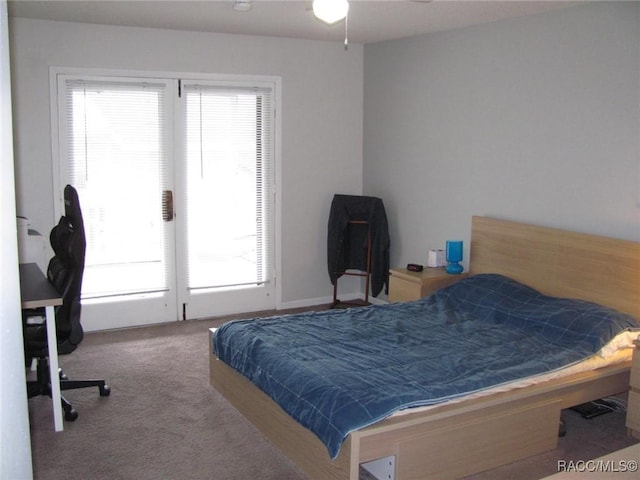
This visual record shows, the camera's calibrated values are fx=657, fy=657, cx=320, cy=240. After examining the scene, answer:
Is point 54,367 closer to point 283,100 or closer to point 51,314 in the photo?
point 51,314

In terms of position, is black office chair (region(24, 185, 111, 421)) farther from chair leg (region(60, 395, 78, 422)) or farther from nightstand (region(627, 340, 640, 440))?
nightstand (region(627, 340, 640, 440))

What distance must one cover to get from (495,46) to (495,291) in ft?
5.84

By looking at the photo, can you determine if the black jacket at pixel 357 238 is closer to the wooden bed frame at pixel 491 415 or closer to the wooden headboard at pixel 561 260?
the wooden headboard at pixel 561 260

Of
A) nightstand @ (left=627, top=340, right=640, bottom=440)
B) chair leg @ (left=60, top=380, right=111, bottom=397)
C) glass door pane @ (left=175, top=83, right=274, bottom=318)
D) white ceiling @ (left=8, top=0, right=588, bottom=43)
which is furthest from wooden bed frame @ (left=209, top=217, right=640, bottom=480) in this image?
glass door pane @ (left=175, top=83, right=274, bottom=318)

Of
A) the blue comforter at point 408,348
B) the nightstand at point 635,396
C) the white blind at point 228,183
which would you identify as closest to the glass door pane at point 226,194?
the white blind at point 228,183

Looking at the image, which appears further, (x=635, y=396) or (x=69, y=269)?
(x=69, y=269)

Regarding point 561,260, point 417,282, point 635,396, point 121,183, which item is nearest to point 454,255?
point 417,282

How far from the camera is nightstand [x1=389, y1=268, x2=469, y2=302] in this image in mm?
4770

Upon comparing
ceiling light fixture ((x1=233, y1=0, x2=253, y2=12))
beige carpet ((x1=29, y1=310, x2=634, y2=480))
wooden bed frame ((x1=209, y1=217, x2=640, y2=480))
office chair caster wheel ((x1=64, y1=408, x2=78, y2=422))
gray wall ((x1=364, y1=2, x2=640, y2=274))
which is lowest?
beige carpet ((x1=29, y1=310, x2=634, y2=480))

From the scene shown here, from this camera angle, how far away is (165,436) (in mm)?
3494

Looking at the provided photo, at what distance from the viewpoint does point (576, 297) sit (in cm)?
409

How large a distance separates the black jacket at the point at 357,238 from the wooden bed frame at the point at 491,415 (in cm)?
163

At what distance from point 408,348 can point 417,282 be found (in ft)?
4.29

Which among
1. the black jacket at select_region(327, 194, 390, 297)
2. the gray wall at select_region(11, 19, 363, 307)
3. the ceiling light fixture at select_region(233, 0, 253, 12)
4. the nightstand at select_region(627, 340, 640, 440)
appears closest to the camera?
the nightstand at select_region(627, 340, 640, 440)
